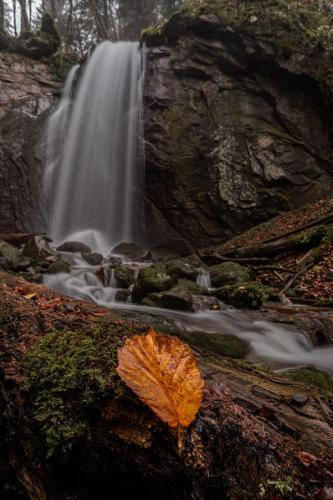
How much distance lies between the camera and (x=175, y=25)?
13.9 metres

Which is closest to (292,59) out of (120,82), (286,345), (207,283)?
(120,82)

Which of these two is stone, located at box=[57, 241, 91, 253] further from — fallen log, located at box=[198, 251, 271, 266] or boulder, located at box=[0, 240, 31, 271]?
fallen log, located at box=[198, 251, 271, 266]

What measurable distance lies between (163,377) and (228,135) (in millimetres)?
12753

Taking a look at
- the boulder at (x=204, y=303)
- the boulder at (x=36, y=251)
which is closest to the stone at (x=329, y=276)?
the boulder at (x=204, y=303)

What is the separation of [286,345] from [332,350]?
0.60 m

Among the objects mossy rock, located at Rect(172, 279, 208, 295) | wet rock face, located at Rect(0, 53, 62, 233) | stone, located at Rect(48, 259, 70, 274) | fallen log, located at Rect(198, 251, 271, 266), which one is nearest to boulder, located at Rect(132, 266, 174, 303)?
mossy rock, located at Rect(172, 279, 208, 295)

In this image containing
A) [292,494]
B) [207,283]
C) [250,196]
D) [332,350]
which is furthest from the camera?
[250,196]

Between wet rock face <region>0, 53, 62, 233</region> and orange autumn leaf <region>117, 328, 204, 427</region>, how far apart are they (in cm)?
1327

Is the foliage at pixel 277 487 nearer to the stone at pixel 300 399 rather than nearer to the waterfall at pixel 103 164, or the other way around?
the stone at pixel 300 399

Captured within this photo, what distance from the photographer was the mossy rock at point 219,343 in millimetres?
4047

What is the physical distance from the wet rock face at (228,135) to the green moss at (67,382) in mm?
11209

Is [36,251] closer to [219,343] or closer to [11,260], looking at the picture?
[11,260]

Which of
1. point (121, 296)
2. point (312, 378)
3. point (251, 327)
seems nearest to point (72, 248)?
point (121, 296)

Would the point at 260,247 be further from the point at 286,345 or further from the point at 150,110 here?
the point at 150,110
